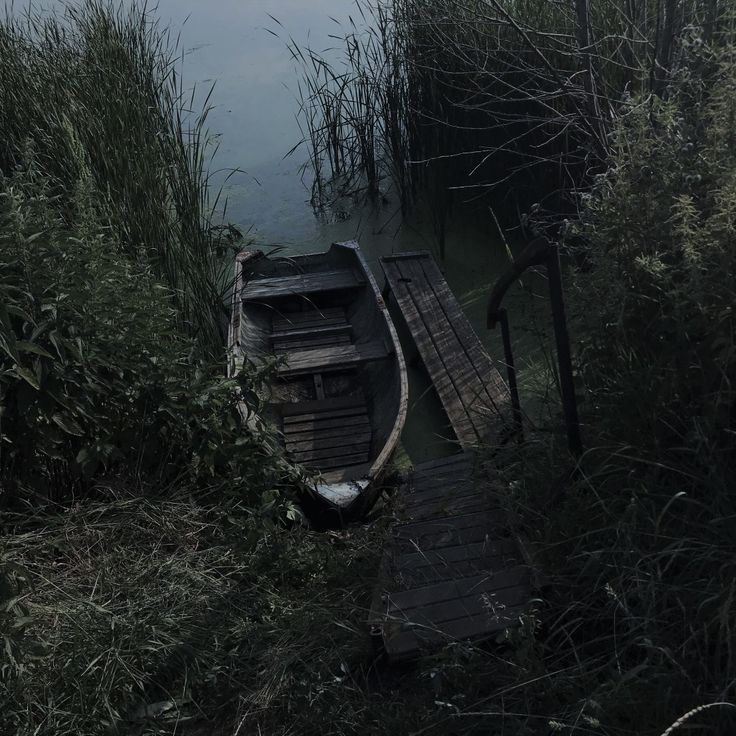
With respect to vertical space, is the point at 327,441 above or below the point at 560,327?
below

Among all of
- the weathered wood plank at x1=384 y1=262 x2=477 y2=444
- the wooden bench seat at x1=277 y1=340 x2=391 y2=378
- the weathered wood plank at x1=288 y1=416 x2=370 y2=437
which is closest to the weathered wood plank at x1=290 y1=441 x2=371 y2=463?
the weathered wood plank at x1=288 y1=416 x2=370 y2=437

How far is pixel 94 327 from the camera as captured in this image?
3.00 metres

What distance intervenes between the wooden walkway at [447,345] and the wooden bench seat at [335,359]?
271 millimetres

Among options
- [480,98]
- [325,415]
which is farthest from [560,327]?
[480,98]

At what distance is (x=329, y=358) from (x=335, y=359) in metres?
0.04

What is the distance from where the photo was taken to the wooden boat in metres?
3.94

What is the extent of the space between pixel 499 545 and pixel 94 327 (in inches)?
58.3

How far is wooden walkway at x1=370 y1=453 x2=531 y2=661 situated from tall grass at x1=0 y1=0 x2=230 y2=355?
1671mm

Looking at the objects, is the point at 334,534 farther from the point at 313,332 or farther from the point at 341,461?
the point at 313,332

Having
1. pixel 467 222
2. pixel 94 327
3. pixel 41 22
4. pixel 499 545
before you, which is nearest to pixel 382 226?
pixel 467 222

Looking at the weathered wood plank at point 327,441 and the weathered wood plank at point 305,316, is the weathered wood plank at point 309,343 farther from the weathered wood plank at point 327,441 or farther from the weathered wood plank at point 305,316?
the weathered wood plank at point 327,441

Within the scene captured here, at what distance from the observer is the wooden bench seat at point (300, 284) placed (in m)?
5.15

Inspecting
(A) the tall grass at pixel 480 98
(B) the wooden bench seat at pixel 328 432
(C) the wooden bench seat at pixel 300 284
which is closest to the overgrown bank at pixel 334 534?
(B) the wooden bench seat at pixel 328 432

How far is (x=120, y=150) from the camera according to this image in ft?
14.2
